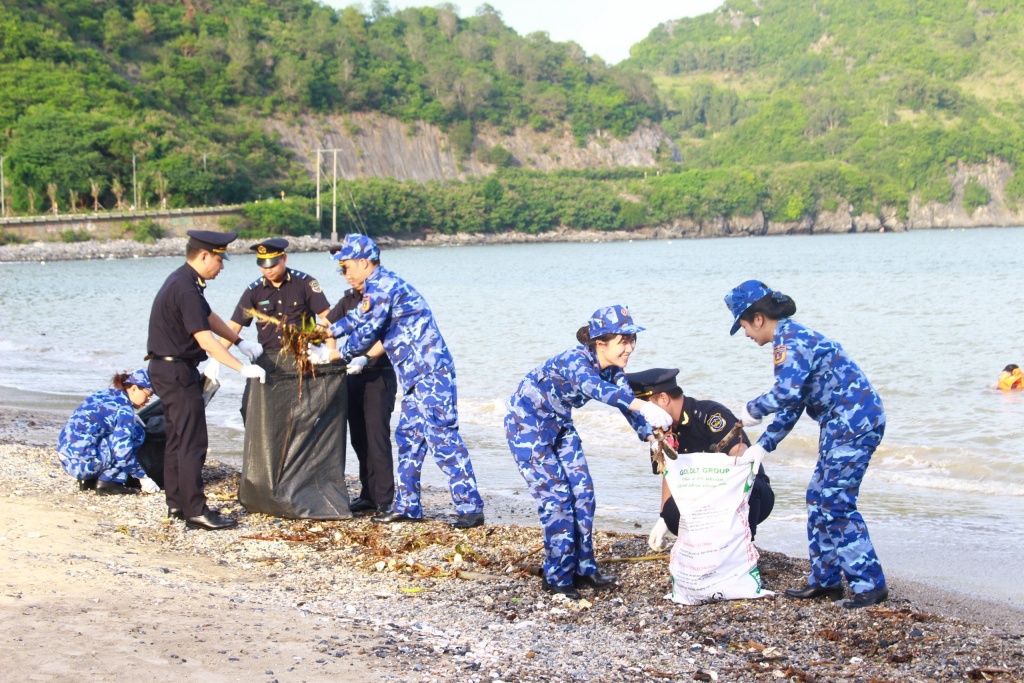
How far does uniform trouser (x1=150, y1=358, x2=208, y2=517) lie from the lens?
21.7 feet

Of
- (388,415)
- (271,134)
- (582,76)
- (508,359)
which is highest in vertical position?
(582,76)

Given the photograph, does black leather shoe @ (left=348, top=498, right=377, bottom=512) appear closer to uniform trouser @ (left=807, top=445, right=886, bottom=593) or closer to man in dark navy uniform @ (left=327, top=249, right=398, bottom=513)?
man in dark navy uniform @ (left=327, top=249, right=398, bottom=513)

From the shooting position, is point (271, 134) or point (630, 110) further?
point (630, 110)

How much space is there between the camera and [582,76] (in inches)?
7372

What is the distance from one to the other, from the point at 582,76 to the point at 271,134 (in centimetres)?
7198

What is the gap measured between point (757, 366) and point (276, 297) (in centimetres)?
1213

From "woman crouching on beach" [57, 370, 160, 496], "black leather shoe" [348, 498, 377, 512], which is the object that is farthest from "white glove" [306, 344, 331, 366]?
"woman crouching on beach" [57, 370, 160, 496]

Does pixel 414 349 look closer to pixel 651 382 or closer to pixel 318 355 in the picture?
pixel 318 355

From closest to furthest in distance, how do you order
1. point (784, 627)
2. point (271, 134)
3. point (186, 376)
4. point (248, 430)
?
point (784, 627)
point (186, 376)
point (248, 430)
point (271, 134)

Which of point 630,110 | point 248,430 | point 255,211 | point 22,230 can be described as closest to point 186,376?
point 248,430

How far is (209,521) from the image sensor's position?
675cm

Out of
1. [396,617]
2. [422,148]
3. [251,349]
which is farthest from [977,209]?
[396,617]

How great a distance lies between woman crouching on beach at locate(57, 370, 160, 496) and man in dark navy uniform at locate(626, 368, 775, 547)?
3517mm

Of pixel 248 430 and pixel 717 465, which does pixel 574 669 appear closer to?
pixel 717 465
